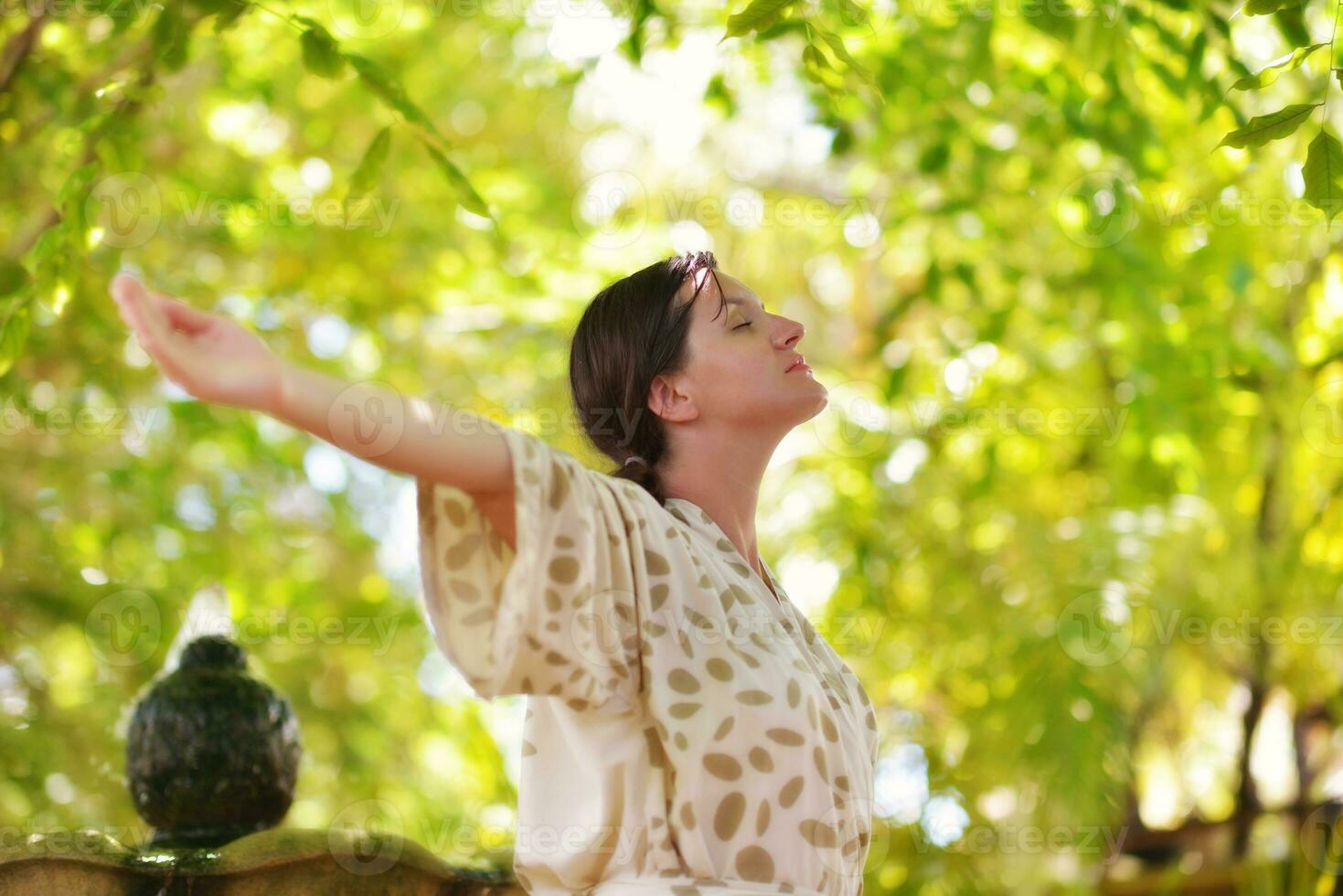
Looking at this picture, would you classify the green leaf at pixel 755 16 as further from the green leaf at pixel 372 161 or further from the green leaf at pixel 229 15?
the green leaf at pixel 229 15

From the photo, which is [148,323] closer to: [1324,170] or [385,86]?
[385,86]

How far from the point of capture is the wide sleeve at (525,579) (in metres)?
1.12

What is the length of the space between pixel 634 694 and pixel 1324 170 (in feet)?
3.28

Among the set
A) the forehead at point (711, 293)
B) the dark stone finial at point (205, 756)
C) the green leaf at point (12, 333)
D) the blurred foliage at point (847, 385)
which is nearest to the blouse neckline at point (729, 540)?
the forehead at point (711, 293)

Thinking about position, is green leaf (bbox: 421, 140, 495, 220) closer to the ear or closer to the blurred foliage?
the ear

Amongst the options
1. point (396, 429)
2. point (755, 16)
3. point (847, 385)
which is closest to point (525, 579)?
point (396, 429)

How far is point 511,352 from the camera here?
4.46 meters

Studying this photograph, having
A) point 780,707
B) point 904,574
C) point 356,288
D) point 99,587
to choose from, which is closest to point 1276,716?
point 904,574

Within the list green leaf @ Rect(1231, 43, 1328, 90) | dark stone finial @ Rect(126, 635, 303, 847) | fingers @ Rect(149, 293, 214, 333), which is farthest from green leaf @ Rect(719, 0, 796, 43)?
dark stone finial @ Rect(126, 635, 303, 847)

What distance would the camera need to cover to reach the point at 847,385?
4.51 meters

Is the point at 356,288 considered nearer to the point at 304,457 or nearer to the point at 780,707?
the point at 304,457

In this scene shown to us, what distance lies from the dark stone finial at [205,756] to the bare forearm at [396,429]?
770 mm

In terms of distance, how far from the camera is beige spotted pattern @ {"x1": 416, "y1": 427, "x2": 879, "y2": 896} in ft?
3.76

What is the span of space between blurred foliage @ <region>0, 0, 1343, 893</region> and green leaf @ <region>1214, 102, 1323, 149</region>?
1.30 metres
